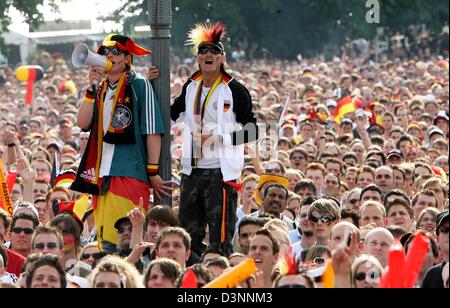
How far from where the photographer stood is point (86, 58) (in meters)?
10.3

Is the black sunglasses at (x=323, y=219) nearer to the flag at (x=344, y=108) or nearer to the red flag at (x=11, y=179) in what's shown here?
the red flag at (x=11, y=179)

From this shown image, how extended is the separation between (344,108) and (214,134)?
1381 centimetres

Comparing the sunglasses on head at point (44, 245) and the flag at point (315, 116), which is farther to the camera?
the flag at point (315, 116)

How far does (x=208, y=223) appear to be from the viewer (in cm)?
1102

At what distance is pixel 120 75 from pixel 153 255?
4.07 feet

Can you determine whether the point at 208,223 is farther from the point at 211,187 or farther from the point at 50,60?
the point at 50,60

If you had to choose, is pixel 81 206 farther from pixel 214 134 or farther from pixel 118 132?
pixel 118 132

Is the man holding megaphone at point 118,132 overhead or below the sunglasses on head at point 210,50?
below

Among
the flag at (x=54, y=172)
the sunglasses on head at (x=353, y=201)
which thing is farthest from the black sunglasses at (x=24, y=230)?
the flag at (x=54, y=172)

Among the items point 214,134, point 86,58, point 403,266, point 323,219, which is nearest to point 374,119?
point 323,219

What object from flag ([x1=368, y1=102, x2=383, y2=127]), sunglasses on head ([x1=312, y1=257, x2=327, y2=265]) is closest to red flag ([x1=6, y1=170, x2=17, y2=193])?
sunglasses on head ([x1=312, y1=257, x2=327, y2=265])

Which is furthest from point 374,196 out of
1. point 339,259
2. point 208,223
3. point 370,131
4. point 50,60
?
point 50,60

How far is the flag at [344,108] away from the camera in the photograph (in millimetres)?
24203

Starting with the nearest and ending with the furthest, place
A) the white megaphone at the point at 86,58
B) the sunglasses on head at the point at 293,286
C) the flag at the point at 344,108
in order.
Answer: the sunglasses on head at the point at 293,286
the white megaphone at the point at 86,58
the flag at the point at 344,108
